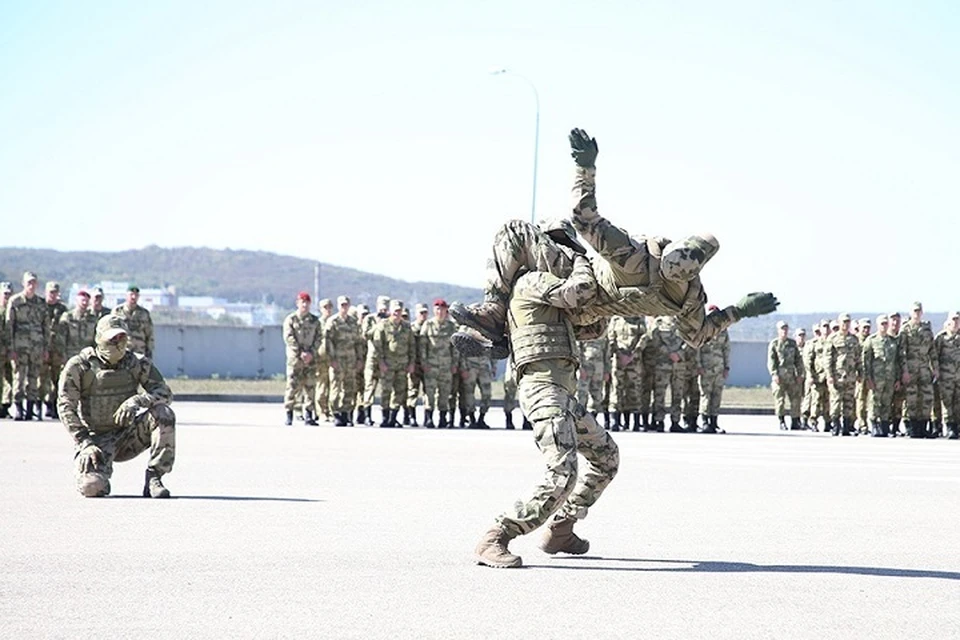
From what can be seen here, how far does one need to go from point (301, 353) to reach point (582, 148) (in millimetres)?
17152

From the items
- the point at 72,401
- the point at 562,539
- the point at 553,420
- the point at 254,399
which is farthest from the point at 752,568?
the point at 254,399

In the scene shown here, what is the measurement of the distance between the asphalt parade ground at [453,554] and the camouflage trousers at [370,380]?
9165 mm

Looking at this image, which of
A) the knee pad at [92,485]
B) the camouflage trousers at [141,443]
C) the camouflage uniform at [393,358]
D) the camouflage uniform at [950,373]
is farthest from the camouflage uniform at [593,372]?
the knee pad at [92,485]

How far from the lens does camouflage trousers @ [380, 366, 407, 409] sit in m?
26.1

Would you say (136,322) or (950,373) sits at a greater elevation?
(136,322)

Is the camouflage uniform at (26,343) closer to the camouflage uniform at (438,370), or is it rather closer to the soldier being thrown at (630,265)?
the camouflage uniform at (438,370)

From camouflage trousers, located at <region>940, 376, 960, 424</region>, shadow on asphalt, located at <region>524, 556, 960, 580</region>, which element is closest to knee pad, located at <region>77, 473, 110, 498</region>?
shadow on asphalt, located at <region>524, 556, 960, 580</region>

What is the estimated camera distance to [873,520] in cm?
1171

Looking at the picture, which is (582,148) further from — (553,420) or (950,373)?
(950,373)

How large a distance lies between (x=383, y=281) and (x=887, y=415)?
17396cm

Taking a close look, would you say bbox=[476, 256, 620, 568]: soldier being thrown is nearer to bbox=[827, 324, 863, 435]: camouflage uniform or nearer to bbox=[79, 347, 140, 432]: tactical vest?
bbox=[79, 347, 140, 432]: tactical vest

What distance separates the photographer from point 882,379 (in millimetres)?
26203

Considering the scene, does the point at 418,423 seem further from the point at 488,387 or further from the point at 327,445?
the point at 327,445

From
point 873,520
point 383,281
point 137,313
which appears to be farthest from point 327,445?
point 383,281
